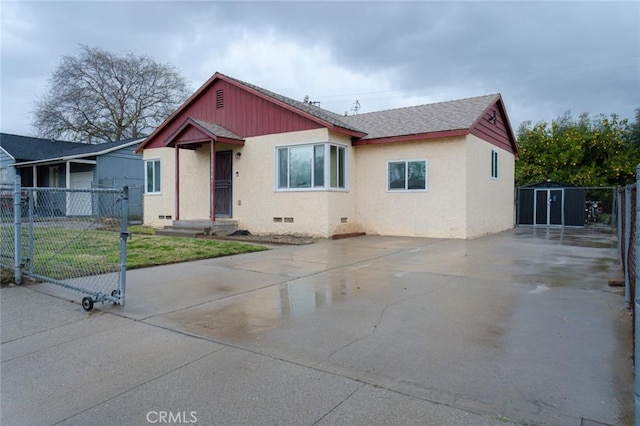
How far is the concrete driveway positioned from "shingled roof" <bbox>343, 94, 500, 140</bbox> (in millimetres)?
7370

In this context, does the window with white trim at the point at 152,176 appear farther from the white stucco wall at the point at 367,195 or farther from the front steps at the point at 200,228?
the front steps at the point at 200,228

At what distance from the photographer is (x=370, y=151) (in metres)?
14.6

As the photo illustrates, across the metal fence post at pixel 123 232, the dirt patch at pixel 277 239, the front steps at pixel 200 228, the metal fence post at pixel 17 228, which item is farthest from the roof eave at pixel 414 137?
the metal fence post at pixel 17 228

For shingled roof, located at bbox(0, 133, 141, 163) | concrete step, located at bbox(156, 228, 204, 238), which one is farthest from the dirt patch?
shingled roof, located at bbox(0, 133, 141, 163)

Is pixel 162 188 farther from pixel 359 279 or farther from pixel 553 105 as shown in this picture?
pixel 553 105

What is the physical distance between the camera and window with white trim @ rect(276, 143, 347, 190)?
13.3m

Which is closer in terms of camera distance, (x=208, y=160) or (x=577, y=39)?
(x=208, y=160)

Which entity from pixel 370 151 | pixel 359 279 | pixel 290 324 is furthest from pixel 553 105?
pixel 290 324

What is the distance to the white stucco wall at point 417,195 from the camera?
1312 centimetres

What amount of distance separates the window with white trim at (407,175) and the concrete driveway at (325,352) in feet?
22.7

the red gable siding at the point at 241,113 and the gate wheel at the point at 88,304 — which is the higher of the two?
the red gable siding at the point at 241,113

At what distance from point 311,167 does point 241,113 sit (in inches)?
146

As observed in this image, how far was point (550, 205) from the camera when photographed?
19938 millimetres

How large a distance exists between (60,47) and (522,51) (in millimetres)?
33402
